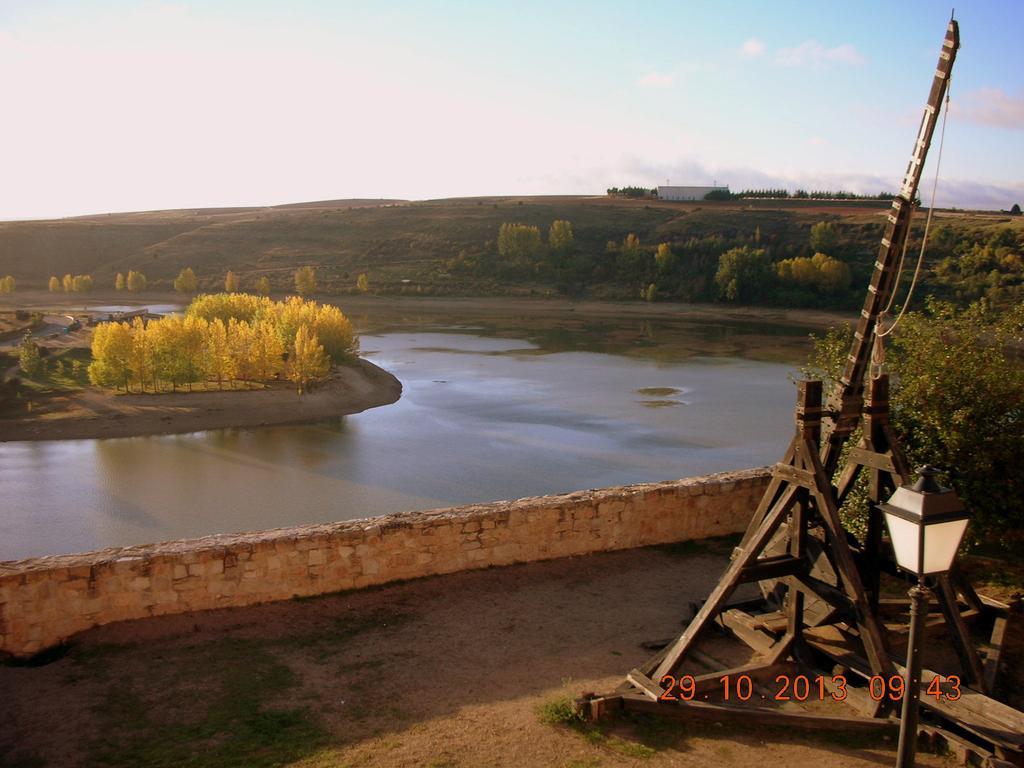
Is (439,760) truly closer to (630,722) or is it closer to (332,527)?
(630,722)

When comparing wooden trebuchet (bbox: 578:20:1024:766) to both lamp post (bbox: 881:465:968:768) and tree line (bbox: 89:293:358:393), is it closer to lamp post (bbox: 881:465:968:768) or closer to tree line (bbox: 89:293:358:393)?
lamp post (bbox: 881:465:968:768)

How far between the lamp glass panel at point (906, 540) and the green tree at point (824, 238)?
2934 inches

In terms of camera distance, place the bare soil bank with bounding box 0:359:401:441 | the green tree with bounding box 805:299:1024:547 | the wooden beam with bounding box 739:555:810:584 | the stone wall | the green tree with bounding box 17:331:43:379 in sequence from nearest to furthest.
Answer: the wooden beam with bounding box 739:555:810:584 < the stone wall < the green tree with bounding box 805:299:1024:547 < the bare soil bank with bounding box 0:359:401:441 < the green tree with bounding box 17:331:43:379

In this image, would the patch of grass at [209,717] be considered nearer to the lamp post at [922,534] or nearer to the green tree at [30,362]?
the lamp post at [922,534]

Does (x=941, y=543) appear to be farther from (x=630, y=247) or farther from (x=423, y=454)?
(x=630, y=247)

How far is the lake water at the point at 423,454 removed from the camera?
20.3 m

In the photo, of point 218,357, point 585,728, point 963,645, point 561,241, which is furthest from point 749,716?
point 561,241

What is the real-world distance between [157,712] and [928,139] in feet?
22.0

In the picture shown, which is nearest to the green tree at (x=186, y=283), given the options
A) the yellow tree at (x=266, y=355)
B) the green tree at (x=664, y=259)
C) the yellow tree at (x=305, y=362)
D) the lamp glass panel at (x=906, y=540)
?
the green tree at (x=664, y=259)

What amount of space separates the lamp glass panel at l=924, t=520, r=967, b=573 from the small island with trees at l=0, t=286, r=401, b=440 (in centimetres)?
2910

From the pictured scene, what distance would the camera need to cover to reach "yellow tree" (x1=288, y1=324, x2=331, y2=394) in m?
34.8

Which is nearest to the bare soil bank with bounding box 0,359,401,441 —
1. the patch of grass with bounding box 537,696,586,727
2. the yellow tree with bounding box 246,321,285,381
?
the yellow tree with bounding box 246,321,285,381

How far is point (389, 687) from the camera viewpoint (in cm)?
602

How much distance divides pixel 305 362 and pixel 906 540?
32.8m
